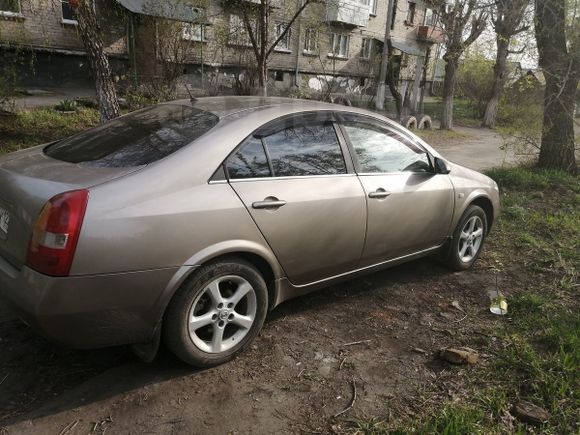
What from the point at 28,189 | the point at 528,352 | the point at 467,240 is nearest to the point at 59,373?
the point at 28,189

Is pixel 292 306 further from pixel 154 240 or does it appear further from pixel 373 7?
pixel 373 7

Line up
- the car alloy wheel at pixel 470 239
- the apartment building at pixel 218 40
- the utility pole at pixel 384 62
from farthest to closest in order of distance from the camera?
the utility pole at pixel 384 62 → the apartment building at pixel 218 40 → the car alloy wheel at pixel 470 239

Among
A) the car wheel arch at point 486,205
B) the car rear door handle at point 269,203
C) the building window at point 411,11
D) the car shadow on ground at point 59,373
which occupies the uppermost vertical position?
the building window at point 411,11

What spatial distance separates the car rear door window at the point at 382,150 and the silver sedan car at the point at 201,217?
0.04ft

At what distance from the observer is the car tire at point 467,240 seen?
14.0 feet

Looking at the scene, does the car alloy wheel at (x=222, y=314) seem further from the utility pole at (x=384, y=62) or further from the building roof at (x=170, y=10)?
the utility pole at (x=384, y=62)

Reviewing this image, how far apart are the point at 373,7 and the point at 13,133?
83.7 feet

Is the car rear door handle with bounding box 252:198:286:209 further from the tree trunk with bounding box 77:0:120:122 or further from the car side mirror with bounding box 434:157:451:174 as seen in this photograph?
the tree trunk with bounding box 77:0:120:122

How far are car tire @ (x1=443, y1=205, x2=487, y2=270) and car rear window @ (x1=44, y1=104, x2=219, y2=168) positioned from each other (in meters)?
2.46

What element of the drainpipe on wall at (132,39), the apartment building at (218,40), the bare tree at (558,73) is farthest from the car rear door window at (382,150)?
the drainpipe on wall at (132,39)

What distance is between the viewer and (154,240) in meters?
2.35

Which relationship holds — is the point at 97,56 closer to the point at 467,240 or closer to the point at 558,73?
the point at 467,240

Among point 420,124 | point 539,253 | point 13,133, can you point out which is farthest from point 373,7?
point 539,253

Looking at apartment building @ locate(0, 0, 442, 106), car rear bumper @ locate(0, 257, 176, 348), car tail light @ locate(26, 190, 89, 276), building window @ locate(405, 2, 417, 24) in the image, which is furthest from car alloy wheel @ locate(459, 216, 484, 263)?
building window @ locate(405, 2, 417, 24)
